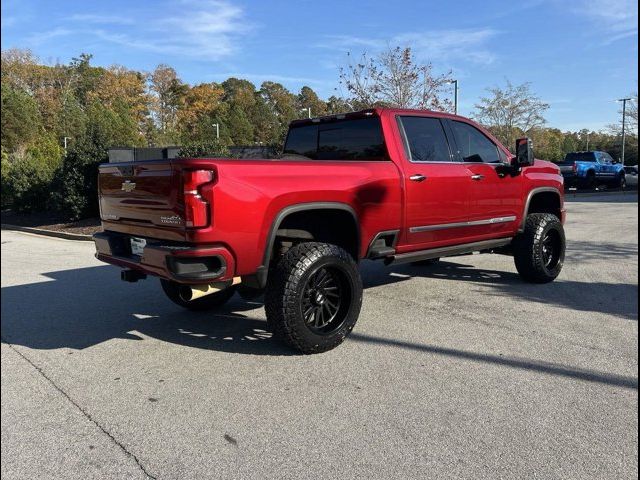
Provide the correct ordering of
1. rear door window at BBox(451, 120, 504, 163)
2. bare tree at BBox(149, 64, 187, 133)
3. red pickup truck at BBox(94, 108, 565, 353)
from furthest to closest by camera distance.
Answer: bare tree at BBox(149, 64, 187, 133)
rear door window at BBox(451, 120, 504, 163)
red pickup truck at BBox(94, 108, 565, 353)

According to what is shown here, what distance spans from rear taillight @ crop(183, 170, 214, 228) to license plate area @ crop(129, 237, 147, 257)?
28.7 inches

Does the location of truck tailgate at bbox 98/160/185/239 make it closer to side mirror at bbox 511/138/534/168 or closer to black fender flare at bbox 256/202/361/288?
black fender flare at bbox 256/202/361/288

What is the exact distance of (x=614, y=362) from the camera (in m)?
3.93

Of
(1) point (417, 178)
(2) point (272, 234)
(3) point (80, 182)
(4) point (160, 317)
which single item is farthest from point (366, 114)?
(3) point (80, 182)

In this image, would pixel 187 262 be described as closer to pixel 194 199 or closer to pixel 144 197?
pixel 194 199

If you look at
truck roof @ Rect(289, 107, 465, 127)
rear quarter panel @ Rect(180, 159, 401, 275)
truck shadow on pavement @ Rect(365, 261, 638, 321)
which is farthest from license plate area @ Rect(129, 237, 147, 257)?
truck shadow on pavement @ Rect(365, 261, 638, 321)

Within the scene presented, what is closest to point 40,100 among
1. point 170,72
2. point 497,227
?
point 170,72

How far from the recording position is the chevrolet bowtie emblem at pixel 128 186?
4062mm

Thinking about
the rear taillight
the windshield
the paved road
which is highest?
the windshield

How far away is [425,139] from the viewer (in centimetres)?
528

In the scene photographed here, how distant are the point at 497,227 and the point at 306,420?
3742 millimetres

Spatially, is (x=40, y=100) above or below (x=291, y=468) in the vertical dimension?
above

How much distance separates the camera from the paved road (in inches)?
107

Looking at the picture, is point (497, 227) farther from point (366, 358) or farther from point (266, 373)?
point (266, 373)
